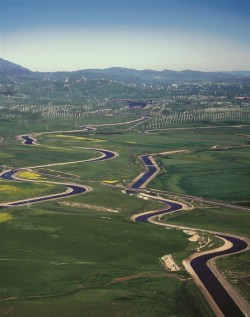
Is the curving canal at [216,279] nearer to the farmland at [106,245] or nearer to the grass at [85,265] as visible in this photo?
the farmland at [106,245]

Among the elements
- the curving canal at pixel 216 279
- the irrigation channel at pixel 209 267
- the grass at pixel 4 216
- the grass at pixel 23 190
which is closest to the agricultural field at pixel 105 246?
the grass at pixel 4 216

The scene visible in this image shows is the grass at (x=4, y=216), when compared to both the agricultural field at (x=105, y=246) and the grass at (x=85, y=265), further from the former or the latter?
the grass at (x=85, y=265)

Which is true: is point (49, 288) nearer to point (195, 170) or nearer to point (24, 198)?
point (24, 198)

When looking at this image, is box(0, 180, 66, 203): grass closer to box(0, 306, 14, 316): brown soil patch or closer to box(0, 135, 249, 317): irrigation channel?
box(0, 135, 249, 317): irrigation channel

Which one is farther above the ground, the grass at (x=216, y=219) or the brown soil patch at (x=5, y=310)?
the brown soil patch at (x=5, y=310)

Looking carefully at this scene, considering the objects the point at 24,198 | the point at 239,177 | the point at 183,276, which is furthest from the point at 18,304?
the point at 239,177

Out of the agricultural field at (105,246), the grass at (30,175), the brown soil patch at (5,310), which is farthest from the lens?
the grass at (30,175)

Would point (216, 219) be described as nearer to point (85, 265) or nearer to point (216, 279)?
point (216, 279)

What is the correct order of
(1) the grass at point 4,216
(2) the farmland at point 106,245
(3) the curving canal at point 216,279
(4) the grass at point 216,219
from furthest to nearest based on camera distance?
(1) the grass at point 4,216 < (4) the grass at point 216,219 < (2) the farmland at point 106,245 < (3) the curving canal at point 216,279

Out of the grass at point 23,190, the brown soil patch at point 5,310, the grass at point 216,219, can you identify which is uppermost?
the brown soil patch at point 5,310

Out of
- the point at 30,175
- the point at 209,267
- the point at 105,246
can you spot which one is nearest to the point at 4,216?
the point at 105,246

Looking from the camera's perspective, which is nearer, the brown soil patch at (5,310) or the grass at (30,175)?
the brown soil patch at (5,310)

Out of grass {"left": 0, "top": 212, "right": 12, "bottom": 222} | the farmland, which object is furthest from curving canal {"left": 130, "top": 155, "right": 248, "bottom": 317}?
A: grass {"left": 0, "top": 212, "right": 12, "bottom": 222}
